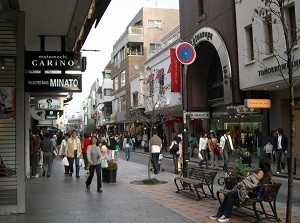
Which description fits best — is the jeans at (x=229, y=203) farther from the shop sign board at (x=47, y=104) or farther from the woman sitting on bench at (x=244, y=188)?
the shop sign board at (x=47, y=104)

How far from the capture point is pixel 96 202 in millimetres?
9406

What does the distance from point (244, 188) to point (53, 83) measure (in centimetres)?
483

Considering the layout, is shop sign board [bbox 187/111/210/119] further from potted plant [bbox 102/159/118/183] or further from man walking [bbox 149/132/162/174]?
potted plant [bbox 102/159/118/183]

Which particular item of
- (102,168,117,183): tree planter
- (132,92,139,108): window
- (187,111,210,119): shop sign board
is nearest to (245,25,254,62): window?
(187,111,210,119): shop sign board

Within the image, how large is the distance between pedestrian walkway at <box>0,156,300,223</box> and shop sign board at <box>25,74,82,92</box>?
107 inches

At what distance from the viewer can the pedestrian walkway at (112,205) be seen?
7590mm

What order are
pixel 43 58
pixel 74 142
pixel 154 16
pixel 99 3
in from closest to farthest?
pixel 99 3 < pixel 43 58 < pixel 74 142 < pixel 154 16

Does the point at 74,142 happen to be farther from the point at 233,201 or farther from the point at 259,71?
the point at 259,71

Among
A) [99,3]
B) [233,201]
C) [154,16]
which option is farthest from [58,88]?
[154,16]

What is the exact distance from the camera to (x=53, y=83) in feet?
29.1

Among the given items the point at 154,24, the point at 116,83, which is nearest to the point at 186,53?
the point at 154,24

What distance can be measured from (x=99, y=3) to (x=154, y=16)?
1866 inches

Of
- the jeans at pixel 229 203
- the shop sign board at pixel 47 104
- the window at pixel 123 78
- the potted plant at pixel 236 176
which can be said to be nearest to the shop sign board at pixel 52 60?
the potted plant at pixel 236 176

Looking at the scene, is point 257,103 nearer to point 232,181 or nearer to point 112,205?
point 232,181
